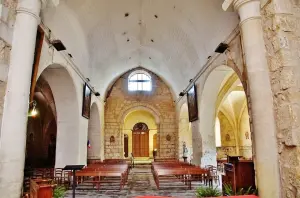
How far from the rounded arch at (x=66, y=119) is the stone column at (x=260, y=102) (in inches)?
208

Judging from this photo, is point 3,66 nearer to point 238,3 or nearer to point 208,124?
point 238,3

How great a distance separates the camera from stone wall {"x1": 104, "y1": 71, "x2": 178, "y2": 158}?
14.9 meters

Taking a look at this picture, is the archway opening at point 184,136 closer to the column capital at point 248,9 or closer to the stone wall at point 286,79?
the column capital at point 248,9

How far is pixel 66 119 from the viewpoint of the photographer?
26.1ft

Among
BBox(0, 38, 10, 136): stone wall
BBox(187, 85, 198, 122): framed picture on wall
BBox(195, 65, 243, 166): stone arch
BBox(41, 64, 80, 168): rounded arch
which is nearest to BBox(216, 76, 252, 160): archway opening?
BBox(187, 85, 198, 122): framed picture on wall

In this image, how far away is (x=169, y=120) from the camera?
15.4 metres

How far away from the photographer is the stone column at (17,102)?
3.39m

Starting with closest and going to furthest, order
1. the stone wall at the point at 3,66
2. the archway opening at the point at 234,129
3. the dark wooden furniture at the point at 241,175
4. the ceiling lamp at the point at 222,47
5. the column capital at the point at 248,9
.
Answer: the stone wall at the point at 3,66, the column capital at the point at 248,9, the dark wooden furniture at the point at 241,175, the ceiling lamp at the point at 222,47, the archway opening at the point at 234,129

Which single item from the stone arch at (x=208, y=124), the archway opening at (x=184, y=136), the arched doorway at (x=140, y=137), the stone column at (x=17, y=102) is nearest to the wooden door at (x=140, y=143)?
the arched doorway at (x=140, y=137)

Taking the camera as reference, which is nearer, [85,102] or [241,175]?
[241,175]

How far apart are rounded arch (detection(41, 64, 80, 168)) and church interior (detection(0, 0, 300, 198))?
3 cm

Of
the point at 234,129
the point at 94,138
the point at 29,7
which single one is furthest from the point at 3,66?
the point at 234,129

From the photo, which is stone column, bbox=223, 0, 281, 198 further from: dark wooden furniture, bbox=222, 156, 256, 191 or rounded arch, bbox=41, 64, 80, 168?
rounded arch, bbox=41, 64, 80, 168

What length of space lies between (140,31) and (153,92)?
237 inches
